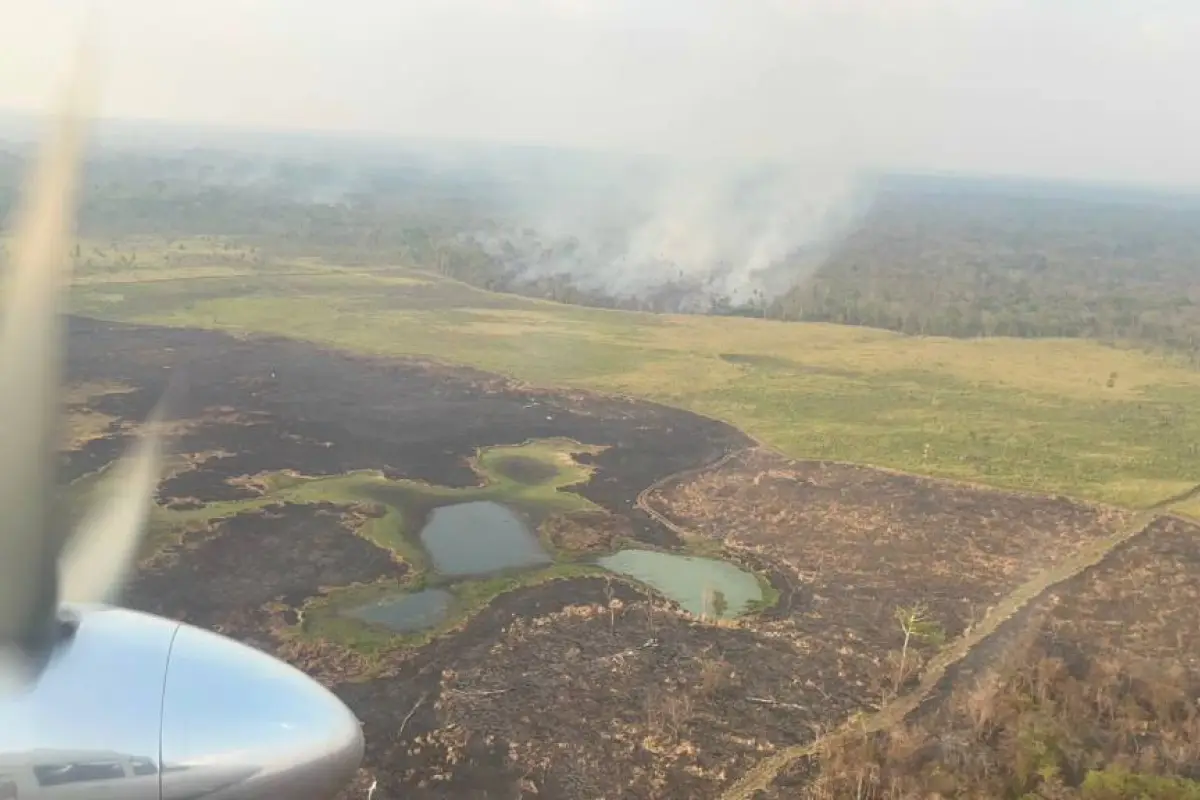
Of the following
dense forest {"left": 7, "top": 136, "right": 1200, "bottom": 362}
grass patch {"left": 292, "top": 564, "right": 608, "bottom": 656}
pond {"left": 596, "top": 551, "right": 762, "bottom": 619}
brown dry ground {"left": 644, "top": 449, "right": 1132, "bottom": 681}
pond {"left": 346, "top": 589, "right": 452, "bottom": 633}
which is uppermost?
dense forest {"left": 7, "top": 136, "right": 1200, "bottom": 362}

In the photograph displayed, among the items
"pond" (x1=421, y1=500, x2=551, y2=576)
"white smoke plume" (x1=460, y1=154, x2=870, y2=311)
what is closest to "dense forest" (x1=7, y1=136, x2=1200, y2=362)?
"white smoke plume" (x1=460, y1=154, x2=870, y2=311)

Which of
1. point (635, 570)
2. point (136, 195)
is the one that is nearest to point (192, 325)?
point (635, 570)

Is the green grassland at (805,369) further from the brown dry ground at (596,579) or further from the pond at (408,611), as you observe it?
the pond at (408,611)

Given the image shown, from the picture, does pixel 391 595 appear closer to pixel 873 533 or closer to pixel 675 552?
pixel 675 552

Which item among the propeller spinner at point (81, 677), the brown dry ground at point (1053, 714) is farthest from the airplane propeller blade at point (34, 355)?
the brown dry ground at point (1053, 714)

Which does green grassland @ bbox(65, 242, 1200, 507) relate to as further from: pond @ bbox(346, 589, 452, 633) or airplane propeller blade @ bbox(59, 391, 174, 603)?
airplane propeller blade @ bbox(59, 391, 174, 603)

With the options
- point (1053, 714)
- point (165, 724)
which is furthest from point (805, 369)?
point (165, 724)
